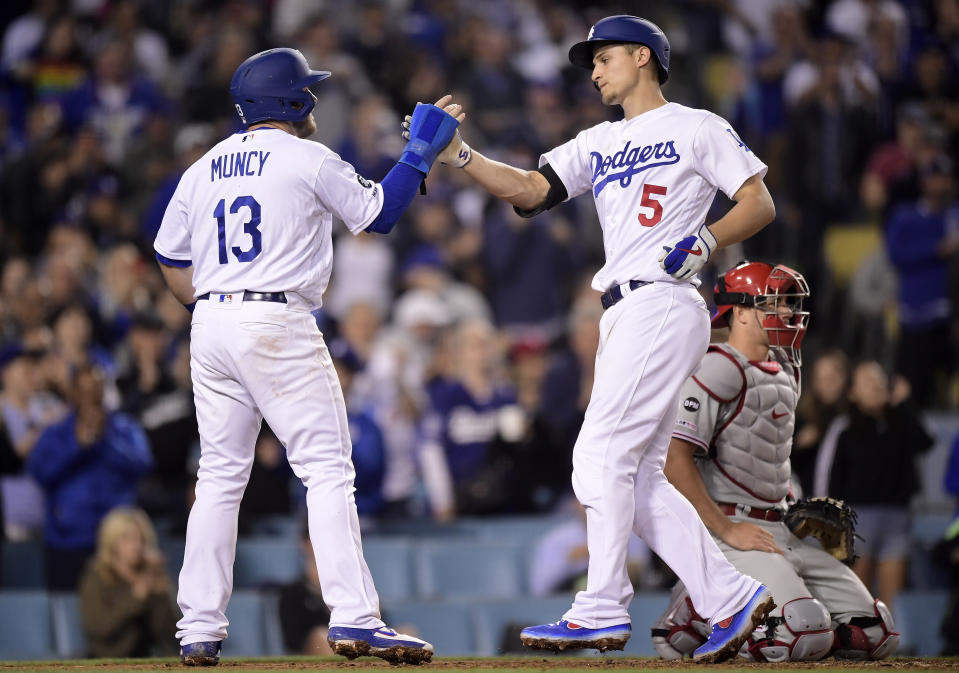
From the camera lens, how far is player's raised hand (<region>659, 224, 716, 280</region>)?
16.7 ft

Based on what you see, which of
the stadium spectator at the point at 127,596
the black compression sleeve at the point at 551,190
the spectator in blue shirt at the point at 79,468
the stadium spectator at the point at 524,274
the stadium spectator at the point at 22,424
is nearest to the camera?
the black compression sleeve at the point at 551,190

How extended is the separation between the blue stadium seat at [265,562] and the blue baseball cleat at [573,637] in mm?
3999

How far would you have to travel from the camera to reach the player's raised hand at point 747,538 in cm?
580

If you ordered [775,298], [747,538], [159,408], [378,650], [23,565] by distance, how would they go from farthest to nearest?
1. [159,408]
2. [23,565]
3. [775,298]
4. [747,538]
5. [378,650]

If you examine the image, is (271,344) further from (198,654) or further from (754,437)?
(754,437)

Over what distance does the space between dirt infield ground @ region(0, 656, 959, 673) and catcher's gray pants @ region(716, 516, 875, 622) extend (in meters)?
0.28

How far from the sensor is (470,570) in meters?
9.02

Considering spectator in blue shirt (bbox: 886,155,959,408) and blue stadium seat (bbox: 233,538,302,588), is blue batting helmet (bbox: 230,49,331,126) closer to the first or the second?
blue stadium seat (bbox: 233,538,302,588)

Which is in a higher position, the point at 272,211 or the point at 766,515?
the point at 272,211

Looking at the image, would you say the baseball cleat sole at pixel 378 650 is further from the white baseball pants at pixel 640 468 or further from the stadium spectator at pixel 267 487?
the stadium spectator at pixel 267 487

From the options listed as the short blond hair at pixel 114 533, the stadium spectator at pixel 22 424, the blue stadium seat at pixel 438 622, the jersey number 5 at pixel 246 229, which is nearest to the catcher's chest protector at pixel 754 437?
the jersey number 5 at pixel 246 229

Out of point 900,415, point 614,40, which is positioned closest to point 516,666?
point 614,40

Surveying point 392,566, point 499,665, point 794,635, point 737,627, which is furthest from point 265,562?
point 737,627

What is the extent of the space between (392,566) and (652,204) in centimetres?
438
